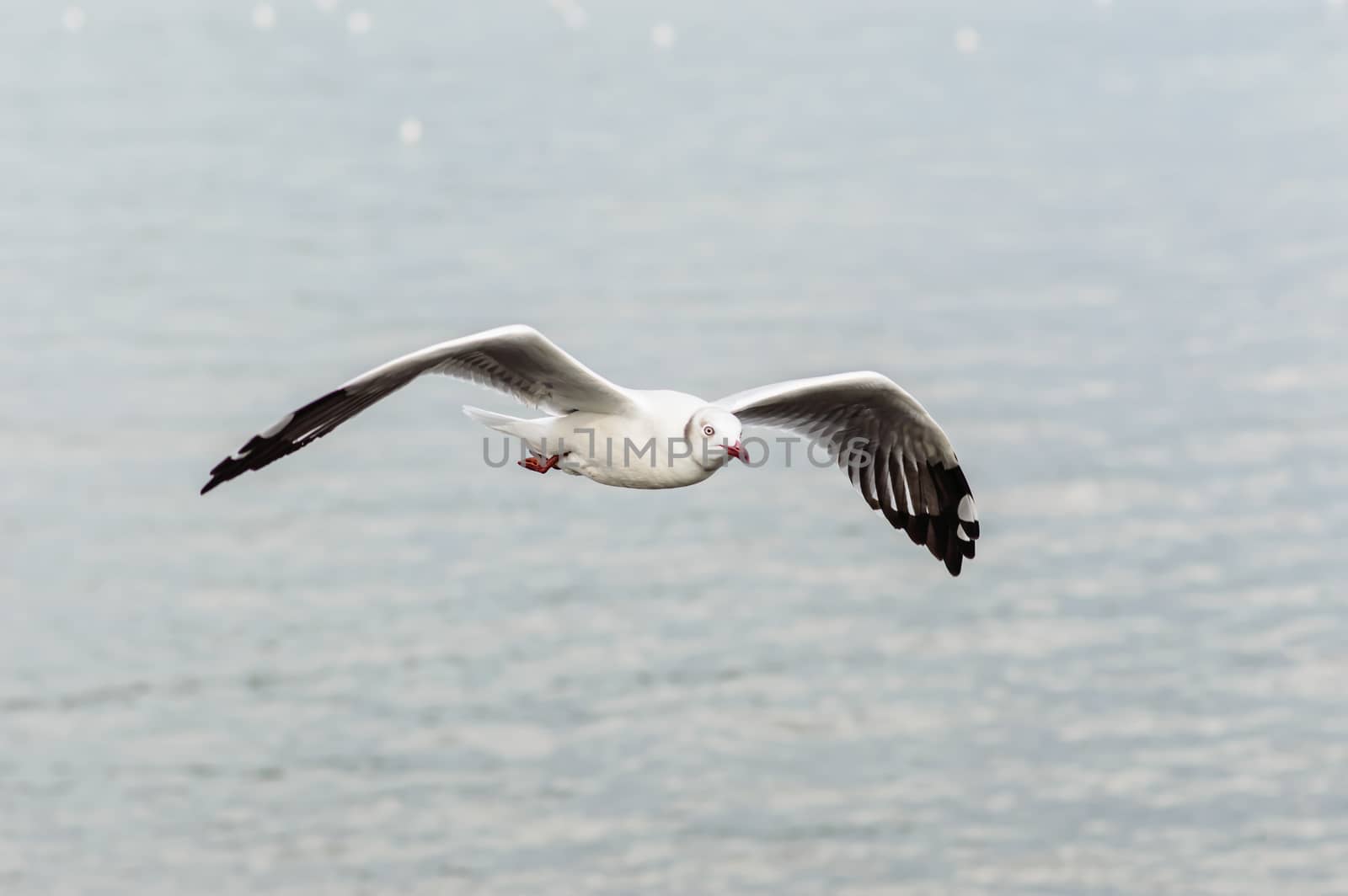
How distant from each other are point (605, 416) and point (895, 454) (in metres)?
2.94

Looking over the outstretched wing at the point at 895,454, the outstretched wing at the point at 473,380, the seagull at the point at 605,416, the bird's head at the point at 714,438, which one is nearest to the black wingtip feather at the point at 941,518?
the outstretched wing at the point at 895,454

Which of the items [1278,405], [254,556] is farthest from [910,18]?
[254,556]

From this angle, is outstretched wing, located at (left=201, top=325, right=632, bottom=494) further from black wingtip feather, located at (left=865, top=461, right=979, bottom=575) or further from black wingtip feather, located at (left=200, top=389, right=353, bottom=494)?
black wingtip feather, located at (left=865, top=461, right=979, bottom=575)

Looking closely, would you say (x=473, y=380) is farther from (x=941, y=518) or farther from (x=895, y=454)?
(x=941, y=518)

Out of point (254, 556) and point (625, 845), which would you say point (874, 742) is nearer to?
point (625, 845)

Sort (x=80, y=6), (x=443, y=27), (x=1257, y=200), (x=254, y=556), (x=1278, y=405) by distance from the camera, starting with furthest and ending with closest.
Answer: (x=80, y=6), (x=443, y=27), (x=1257, y=200), (x=1278, y=405), (x=254, y=556)

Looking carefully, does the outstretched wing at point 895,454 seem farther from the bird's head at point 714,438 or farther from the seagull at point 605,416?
the bird's head at point 714,438

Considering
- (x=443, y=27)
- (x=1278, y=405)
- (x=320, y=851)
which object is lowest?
(x=320, y=851)

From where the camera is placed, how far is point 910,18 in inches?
2579

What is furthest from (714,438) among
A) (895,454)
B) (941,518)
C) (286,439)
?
(941,518)

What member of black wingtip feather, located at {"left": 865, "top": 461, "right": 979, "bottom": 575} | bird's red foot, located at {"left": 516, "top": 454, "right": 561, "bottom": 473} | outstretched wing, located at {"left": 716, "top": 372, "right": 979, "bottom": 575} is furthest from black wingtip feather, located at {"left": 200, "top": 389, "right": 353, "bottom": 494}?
black wingtip feather, located at {"left": 865, "top": 461, "right": 979, "bottom": 575}

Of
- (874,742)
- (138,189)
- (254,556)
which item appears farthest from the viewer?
(138,189)

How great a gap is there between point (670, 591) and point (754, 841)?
4325mm

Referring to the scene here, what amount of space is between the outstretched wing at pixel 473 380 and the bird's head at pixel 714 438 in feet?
1.68
